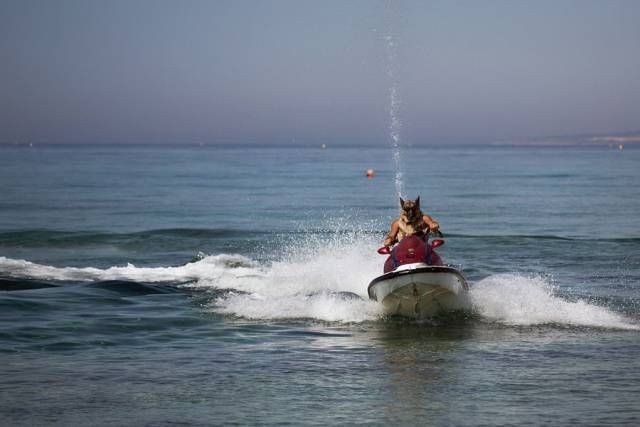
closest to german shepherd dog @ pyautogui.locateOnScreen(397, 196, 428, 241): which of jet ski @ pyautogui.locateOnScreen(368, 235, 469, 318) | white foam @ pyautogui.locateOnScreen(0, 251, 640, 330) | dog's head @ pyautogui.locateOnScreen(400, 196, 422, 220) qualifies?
dog's head @ pyautogui.locateOnScreen(400, 196, 422, 220)

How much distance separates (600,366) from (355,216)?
3225 centimetres

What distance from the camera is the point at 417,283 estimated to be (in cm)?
1725

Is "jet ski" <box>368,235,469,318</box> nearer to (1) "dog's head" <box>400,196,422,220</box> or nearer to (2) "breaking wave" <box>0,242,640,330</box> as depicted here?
(1) "dog's head" <box>400,196,422,220</box>

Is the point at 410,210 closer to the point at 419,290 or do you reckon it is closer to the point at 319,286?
the point at 419,290

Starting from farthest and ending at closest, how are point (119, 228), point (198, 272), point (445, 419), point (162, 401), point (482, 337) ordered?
1. point (119, 228)
2. point (198, 272)
3. point (482, 337)
4. point (162, 401)
5. point (445, 419)

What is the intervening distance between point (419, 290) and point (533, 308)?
94.6 inches

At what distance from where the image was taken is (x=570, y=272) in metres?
25.3

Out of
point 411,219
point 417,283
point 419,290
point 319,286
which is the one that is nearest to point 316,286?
point 319,286

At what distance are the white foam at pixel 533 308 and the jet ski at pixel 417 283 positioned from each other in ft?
2.71

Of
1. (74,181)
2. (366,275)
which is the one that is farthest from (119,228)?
(74,181)

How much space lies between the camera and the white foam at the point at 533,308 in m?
17.6

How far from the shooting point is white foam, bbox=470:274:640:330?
17641 millimetres

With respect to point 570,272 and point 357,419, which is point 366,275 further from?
point 357,419

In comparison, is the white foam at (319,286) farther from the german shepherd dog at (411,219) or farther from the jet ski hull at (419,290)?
the german shepherd dog at (411,219)
